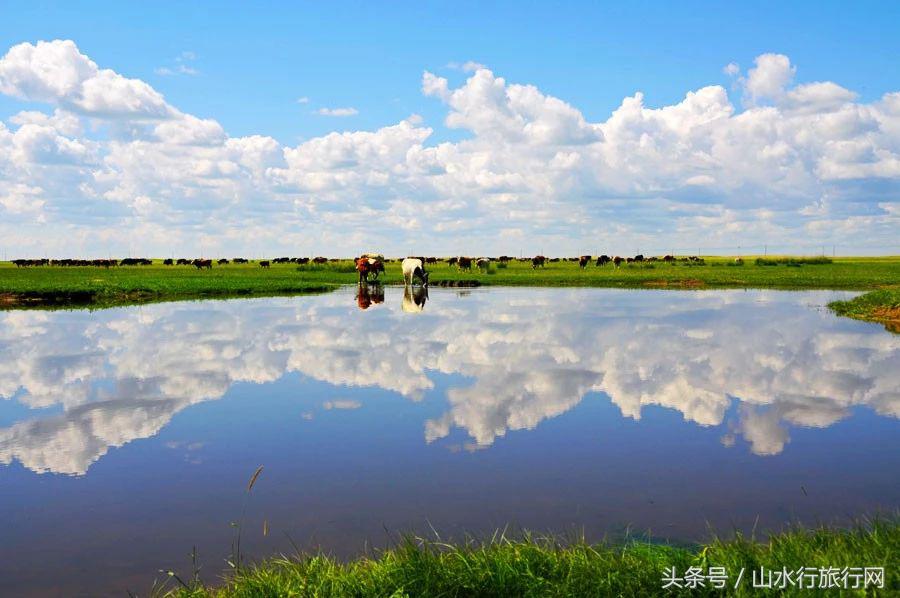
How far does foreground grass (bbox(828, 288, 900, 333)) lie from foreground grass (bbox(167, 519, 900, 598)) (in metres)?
24.7

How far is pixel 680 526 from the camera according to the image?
24.1 feet

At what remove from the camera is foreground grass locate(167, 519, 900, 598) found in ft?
18.1

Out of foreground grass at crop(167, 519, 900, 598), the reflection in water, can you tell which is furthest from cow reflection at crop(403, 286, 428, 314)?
foreground grass at crop(167, 519, 900, 598)

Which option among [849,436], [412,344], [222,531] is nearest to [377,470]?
[222,531]

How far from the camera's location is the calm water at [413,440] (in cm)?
746

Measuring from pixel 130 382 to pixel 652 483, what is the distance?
42.9 feet

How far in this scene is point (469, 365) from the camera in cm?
1761

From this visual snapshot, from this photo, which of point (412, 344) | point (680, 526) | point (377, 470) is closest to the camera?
point (680, 526)

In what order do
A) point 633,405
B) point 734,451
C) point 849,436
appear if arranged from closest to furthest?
point 734,451, point 849,436, point 633,405

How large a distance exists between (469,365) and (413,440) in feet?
22.6

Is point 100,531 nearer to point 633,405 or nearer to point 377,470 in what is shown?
point 377,470

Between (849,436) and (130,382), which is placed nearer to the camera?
(849,436)

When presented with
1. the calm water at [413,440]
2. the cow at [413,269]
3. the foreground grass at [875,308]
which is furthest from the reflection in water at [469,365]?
the cow at [413,269]

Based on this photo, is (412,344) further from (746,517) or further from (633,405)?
(746,517)
